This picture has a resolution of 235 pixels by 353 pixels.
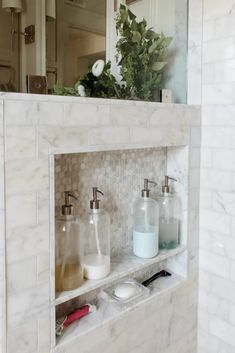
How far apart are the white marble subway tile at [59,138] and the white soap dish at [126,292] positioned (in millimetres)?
521

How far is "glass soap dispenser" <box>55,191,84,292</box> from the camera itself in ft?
3.14

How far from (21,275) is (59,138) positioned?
0.34 m

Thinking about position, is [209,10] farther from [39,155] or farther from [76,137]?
[39,155]

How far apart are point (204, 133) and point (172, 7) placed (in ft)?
1.58

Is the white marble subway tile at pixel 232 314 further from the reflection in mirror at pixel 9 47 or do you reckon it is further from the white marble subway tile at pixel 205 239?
the reflection in mirror at pixel 9 47

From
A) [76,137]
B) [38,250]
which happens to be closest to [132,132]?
[76,137]

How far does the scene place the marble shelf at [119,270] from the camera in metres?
0.93

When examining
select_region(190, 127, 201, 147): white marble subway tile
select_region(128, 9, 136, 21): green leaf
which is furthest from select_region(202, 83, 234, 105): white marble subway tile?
select_region(128, 9, 136, 21): green leaf

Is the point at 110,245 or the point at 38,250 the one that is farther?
the point at 110,245

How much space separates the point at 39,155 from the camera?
0.82 m

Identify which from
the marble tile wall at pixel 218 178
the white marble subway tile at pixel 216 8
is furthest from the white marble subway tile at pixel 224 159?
the white marble subway tile at pixel 216 8

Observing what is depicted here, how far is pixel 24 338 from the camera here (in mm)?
838

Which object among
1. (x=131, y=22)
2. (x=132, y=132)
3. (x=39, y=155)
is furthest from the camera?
(x=131, y=22)

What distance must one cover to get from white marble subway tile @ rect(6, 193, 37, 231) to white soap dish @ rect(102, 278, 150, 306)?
0.45 m
